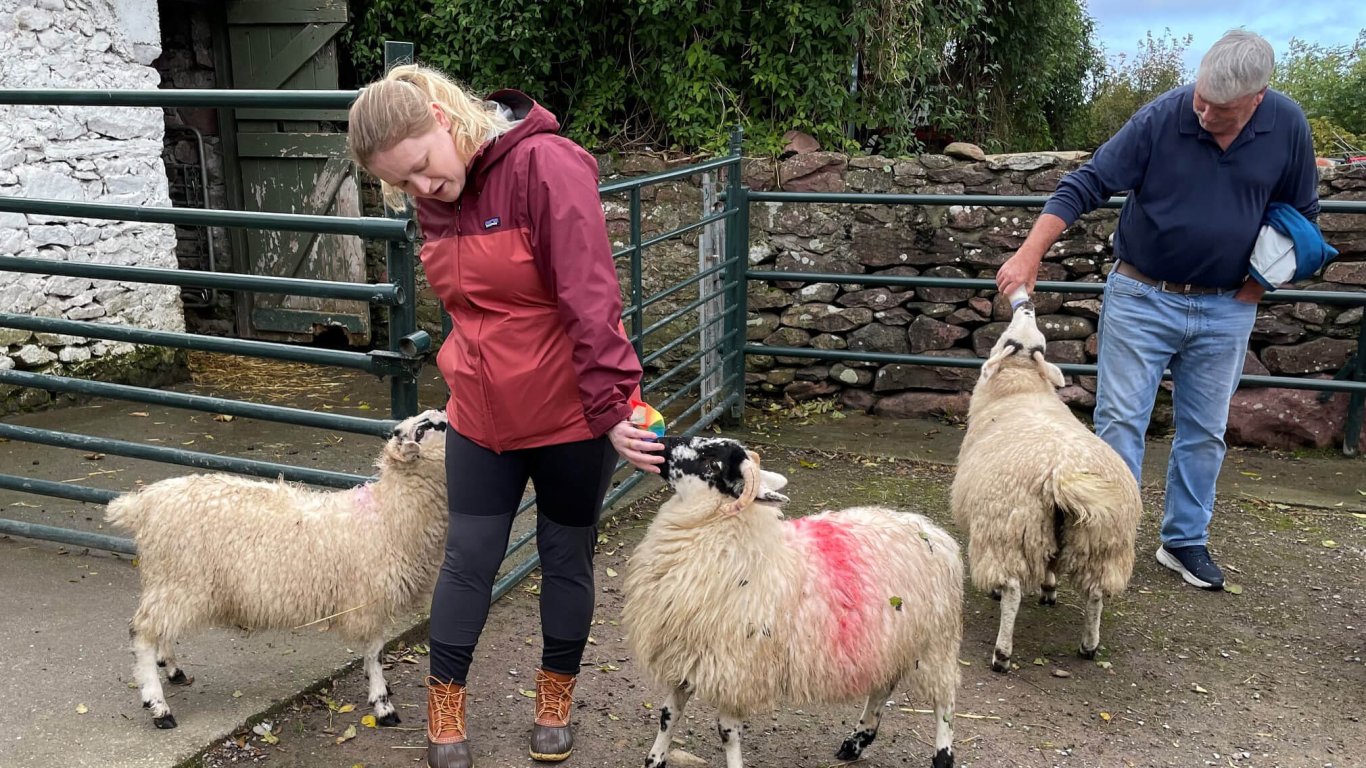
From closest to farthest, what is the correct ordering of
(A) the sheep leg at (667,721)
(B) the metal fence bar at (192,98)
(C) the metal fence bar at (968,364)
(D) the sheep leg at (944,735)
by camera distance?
(A) the sheep leg at (667,721) → (D) the sheep leg at (944,735) → (B) the metal fence bar at (192,98) → (C) the metal fence bar at (968,364)

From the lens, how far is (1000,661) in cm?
359

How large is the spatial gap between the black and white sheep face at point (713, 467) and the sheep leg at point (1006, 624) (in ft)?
4.38

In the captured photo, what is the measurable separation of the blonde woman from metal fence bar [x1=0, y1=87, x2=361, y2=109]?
2.46 ft

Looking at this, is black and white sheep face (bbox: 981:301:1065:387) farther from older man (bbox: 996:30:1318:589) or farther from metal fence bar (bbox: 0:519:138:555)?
metal fence bar (bbox: 0:519:138:555)

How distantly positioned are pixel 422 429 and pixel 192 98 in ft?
4.95

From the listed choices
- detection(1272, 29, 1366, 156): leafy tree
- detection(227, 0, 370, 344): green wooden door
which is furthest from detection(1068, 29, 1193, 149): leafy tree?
detection(227, 0, 370, 344): green wooden door

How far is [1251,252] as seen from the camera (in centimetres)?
376

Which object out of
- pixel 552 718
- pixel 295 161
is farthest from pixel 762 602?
pixel 295 161

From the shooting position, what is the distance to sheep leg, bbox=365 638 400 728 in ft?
10.3

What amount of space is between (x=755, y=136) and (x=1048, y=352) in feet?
7.38

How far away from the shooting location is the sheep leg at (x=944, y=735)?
115 inches

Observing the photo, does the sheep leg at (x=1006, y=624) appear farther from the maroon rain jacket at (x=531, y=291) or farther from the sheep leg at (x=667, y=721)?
the maroon rain jacket at (x=531, y=291)

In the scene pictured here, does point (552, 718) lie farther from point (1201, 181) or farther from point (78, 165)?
point (78, 165)

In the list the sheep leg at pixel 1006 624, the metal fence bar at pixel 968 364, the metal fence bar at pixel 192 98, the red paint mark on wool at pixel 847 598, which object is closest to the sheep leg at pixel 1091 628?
the sheep leg at pixel 1006 624
